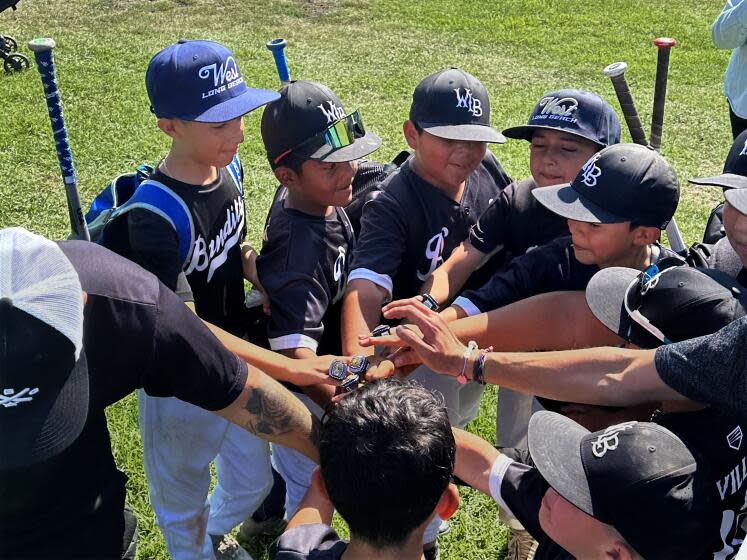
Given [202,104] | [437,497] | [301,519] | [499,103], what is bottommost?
[499,103]

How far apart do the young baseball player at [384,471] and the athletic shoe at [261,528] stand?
1.69 meters

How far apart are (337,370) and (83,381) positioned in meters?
0.98

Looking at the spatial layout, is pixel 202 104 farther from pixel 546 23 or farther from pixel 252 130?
pixel 546 23

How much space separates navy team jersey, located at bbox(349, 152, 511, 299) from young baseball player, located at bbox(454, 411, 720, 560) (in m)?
1.12

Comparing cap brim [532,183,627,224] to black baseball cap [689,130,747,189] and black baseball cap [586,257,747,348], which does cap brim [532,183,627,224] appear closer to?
black baseball cap [586,257,747,348]

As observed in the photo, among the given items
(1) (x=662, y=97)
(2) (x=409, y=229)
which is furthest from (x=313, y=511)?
(1) (x=662, y=97)

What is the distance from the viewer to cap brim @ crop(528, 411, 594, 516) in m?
2.05

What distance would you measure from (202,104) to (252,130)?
18.1 ft

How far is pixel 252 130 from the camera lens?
8.48 meters

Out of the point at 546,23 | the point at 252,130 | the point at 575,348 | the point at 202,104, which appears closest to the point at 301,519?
the point at 575,348

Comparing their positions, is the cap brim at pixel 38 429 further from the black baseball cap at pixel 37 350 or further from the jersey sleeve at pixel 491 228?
the jersey sleeve at pixel 491 228

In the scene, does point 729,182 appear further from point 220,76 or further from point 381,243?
point 220,76

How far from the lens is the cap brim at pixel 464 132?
127 inches

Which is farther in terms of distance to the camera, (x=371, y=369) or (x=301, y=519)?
(x=371, y=369)
